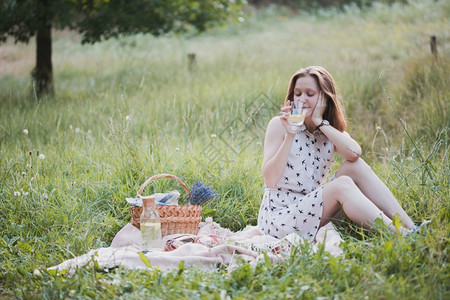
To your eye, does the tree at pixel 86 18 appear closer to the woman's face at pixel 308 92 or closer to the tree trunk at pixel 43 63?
the tree trunk at pixel 43 63

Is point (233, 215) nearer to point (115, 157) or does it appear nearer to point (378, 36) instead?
Answer: point (115, 157)

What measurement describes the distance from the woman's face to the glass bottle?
120cm

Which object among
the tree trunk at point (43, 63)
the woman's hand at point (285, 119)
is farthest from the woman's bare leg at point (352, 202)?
the tree trunk at point (43, 63)

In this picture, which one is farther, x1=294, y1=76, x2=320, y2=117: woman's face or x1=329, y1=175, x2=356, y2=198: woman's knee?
x1=294, y1=76, x2=320, y2=117: woman's face

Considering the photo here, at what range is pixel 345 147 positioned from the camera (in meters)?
3.76

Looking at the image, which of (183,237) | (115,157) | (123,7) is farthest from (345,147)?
(123,7)

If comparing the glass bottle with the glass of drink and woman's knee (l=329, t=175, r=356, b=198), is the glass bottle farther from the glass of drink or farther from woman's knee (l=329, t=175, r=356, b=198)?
woman's knee (l=329, t=175, r=356, b=198)

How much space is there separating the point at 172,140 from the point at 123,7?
3.99 m

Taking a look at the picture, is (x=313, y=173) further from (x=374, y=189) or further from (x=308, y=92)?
(x=308, y=92)

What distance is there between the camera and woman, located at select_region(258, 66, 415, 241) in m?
3.60

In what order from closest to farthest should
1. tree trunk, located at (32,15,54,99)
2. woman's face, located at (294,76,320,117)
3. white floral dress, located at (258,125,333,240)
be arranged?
white floral dress, located at (258,125,333,240)
woman's face, located at (294,76,320,117)
tree trunk, located at (32,15,54,99)

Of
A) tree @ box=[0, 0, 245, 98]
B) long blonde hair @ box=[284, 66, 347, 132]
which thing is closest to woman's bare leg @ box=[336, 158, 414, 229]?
long blonde hair @ box=[284, 66, 347, 132]

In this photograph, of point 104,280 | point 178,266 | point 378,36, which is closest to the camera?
point 104,280

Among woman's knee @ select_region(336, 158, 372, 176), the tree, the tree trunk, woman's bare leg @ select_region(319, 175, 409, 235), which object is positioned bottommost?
the tree trunk
